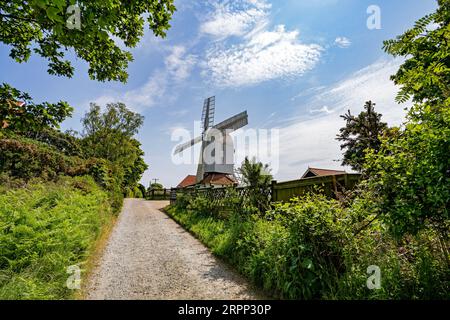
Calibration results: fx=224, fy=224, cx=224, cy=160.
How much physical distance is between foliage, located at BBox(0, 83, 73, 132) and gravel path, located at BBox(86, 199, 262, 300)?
111 inches

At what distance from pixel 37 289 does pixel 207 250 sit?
4047mm

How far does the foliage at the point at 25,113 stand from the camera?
3.10 metres

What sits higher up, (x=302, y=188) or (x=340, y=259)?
(x=302, y=188)

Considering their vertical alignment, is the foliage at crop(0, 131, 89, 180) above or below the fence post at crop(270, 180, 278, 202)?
above

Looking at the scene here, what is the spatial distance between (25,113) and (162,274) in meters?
3.70

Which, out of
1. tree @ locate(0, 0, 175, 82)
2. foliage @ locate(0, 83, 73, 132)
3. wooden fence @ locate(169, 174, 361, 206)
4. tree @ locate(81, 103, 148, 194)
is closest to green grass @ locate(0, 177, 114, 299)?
foliage @ locate(0, 83, 73, 132)

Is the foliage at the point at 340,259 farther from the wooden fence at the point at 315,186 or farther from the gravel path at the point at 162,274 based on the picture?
the wooden fence at the point at 315,186

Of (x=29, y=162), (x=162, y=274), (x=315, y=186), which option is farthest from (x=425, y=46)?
(x=29, y=162)

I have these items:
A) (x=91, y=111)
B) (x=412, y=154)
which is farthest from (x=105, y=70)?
(x=91, y=111)

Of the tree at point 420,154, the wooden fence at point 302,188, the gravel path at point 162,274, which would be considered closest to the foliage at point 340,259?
the tree at point 420,154

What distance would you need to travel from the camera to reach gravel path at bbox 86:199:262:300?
149 inches

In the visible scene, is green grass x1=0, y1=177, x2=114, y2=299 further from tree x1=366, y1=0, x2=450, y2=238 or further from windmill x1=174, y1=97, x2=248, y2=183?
windmill x1=174, y1=97, x2=248, y2=183

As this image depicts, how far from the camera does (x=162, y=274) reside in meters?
4.63

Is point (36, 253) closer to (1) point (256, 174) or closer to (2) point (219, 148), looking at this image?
(1) point (256, 174)
